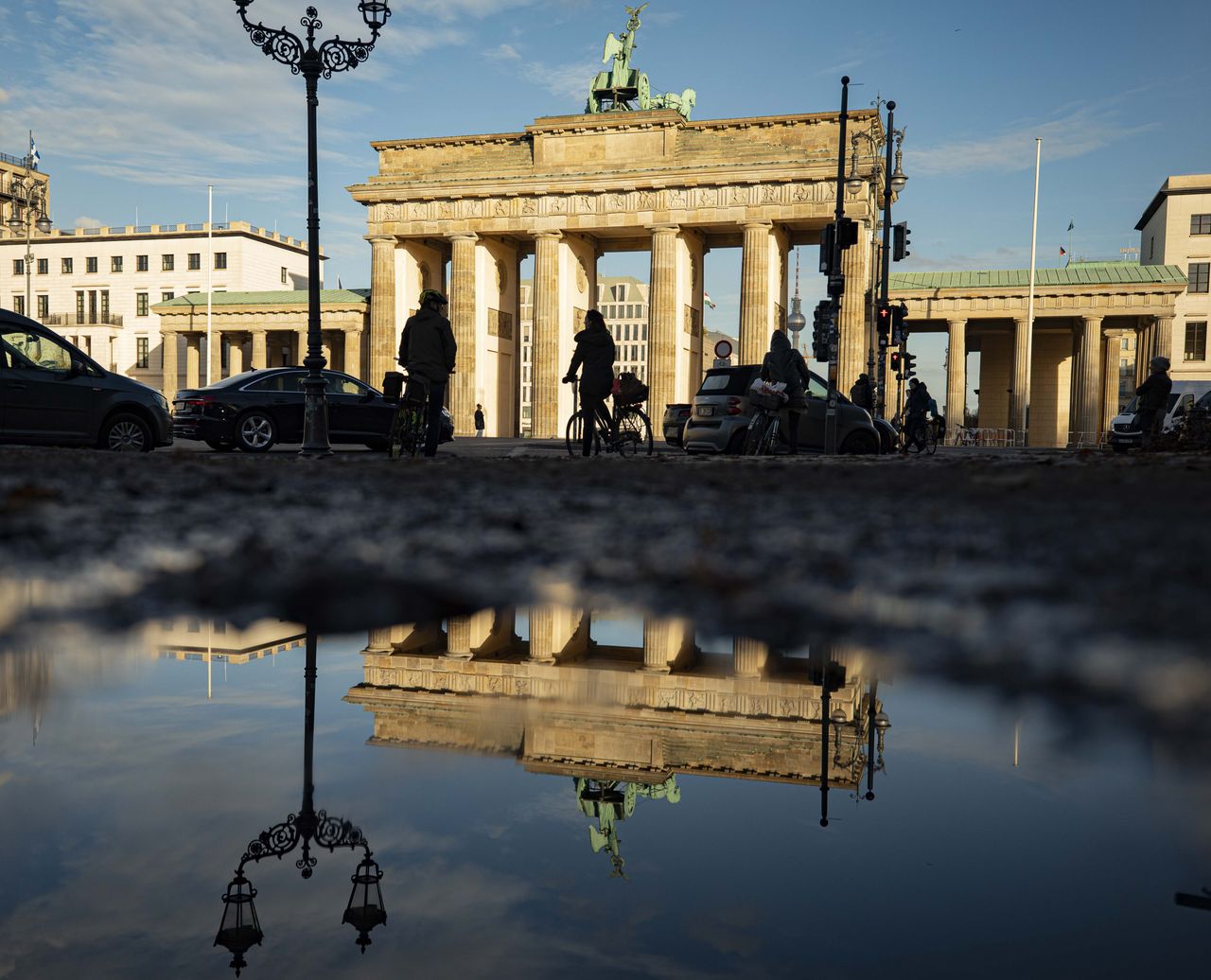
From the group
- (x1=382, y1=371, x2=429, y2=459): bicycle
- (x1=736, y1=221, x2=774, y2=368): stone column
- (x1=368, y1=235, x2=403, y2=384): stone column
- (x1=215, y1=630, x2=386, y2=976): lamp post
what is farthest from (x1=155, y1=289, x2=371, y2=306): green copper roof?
(x1=215, y1=630, x2=386, y2=976): lamp post

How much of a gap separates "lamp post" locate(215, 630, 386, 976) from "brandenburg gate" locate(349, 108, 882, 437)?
46.9 m

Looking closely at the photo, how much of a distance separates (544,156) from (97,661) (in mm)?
52880

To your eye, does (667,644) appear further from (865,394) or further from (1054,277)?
(1054,277)

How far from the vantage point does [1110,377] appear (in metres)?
59.5

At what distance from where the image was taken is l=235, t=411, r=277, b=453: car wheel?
810 inches

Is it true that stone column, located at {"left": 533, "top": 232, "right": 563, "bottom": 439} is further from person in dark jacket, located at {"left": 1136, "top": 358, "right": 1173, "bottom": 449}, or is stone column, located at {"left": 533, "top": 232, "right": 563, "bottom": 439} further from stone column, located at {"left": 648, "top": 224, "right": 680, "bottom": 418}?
person in dark jacket, located at {"left": 1136, "top": 358, "right": 1173, "bottom": 449}

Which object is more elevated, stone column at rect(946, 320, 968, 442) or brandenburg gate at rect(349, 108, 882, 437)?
brandenburg gate at rect(349, 108, 882, 437)

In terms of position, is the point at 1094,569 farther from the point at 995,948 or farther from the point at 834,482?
the point at 834,482

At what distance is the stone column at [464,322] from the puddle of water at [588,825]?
51.5m

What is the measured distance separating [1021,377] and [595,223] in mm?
22267

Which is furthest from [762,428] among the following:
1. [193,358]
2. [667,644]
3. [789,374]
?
[193,358]

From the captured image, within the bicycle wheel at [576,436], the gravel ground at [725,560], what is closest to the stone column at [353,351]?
the bicycle wheel at [576,436]

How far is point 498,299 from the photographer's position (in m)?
57.3

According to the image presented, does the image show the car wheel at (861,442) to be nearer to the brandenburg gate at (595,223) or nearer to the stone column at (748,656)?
the stone column at (748,656)
